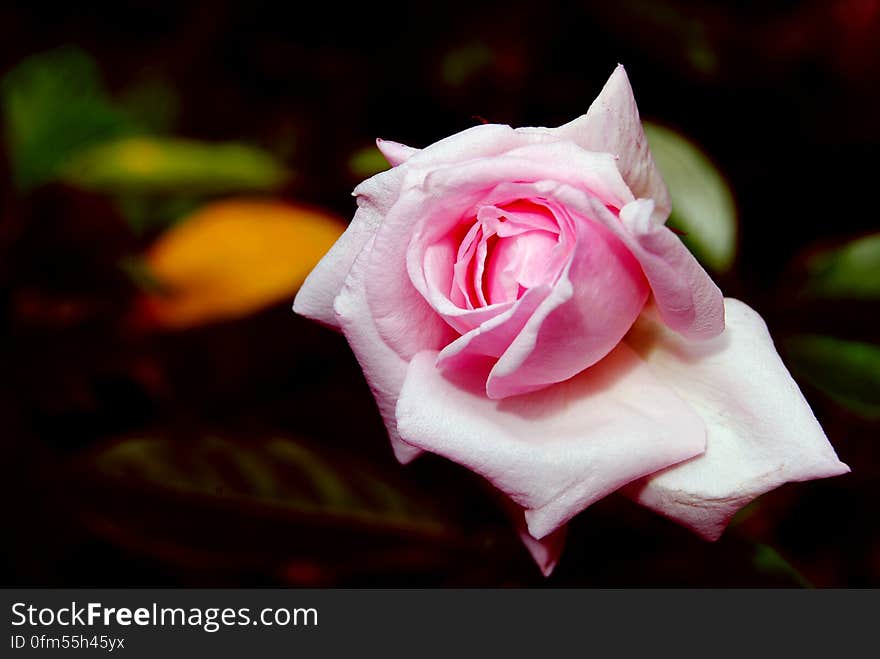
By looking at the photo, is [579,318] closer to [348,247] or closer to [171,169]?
[348,247]

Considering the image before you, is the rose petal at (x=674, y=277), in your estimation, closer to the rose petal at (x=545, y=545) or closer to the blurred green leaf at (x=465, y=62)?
the rose petal at (x=545, y=545)

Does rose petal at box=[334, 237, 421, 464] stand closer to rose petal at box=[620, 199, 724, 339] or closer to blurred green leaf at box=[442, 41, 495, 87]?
rose petal at box=[620, 199, 724, 339]

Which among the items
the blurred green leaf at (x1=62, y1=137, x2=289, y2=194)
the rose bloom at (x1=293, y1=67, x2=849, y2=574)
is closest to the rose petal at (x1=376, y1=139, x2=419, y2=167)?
the rose bloom at (x1=293, y1=67, x2=849, y2=574)

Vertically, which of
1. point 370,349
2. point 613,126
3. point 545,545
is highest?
point 613,126

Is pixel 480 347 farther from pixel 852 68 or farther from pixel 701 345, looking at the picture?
pixel 852 68

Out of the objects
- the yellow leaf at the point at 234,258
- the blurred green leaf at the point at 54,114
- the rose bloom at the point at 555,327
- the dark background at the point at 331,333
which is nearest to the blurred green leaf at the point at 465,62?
the dark background at the point at 331,333

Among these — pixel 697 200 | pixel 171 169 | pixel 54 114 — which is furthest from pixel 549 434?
pixel 54 114
